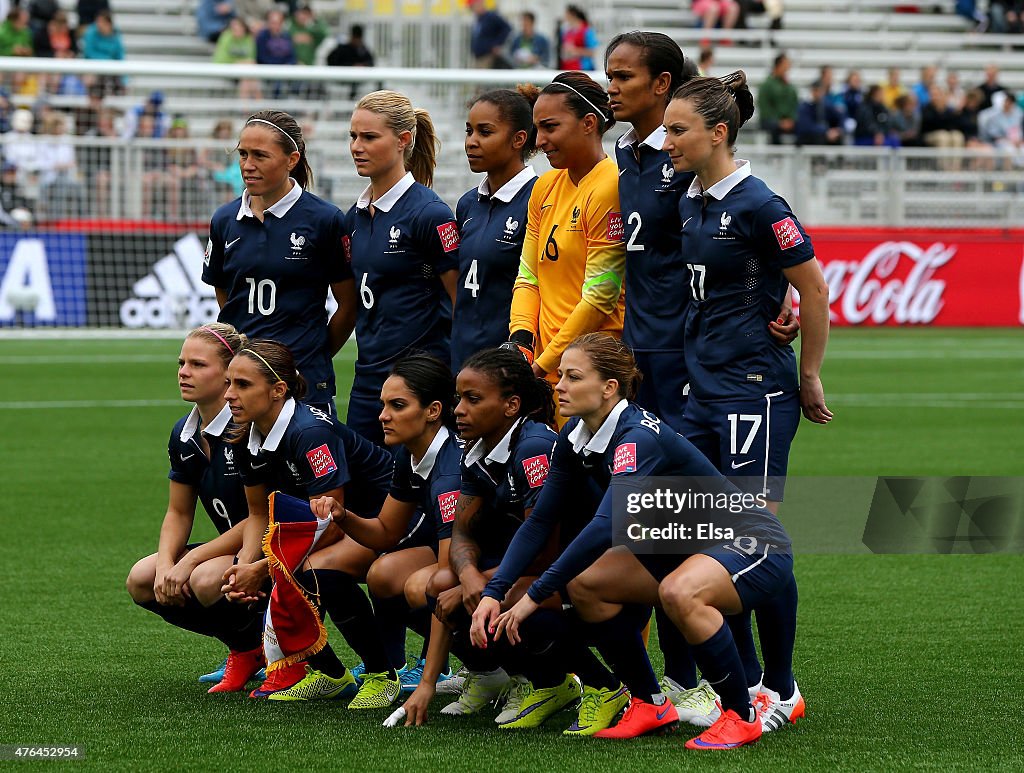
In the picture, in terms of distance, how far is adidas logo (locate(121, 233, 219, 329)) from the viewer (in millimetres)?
16688

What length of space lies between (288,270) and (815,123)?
16671 mm

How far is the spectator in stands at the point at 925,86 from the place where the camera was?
2370 centimetres

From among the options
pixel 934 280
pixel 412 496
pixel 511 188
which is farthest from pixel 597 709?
pixel 934 280

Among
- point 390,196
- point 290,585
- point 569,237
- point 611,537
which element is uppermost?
point 390,196

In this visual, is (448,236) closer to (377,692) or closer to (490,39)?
(377,692)

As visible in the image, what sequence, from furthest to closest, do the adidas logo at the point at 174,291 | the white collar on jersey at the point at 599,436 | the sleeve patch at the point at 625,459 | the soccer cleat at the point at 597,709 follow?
the adidas logo at the point at 174,291 → the soccer cleat at the point at 597,709 → the white collar on jersey at the point at 599,436 → the sleeve patch at the point at 625,459

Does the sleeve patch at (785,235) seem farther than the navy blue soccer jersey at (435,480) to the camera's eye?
No

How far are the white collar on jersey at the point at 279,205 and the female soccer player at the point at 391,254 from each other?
25 cm

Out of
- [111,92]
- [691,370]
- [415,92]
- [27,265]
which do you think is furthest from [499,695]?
[415,92]

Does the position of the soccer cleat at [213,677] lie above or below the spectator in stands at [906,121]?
below

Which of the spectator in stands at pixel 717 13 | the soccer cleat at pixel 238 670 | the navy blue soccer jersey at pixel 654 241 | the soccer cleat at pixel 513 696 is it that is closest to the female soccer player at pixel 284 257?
the soccer cleat at pixel 238 670

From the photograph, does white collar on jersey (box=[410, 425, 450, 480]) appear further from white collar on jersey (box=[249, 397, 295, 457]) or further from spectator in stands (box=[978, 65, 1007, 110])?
spectator in stands (box=[978, 65, 1007, 110])

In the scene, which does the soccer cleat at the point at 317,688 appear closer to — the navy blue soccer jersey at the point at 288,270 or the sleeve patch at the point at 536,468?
the sleeve patch at the point at 536,468

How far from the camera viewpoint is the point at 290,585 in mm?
5148
